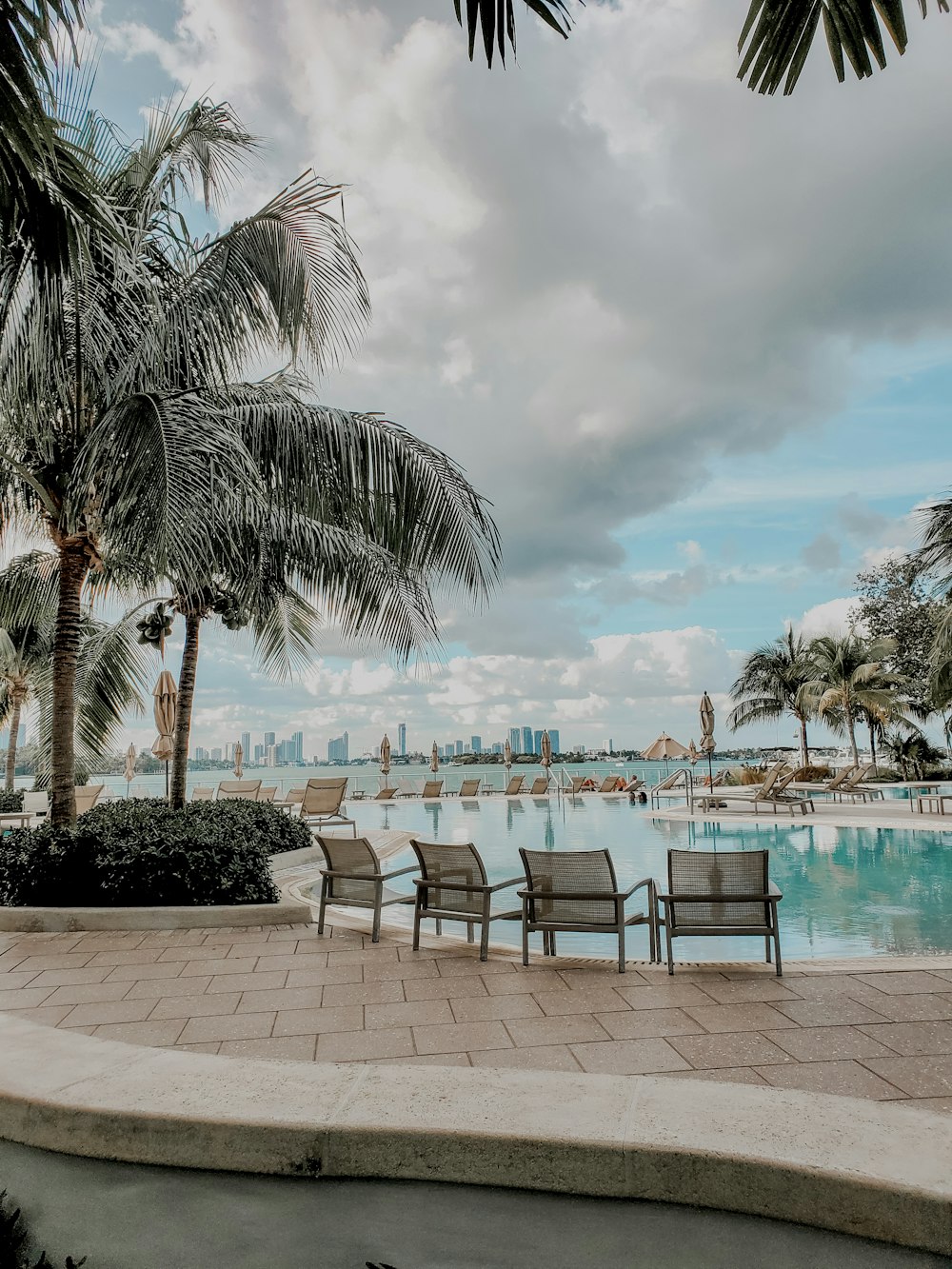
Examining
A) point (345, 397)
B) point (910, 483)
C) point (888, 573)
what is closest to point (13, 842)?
point (345, 397)

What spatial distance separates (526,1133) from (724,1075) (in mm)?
1193

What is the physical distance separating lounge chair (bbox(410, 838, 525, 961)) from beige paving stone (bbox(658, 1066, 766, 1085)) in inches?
81.0

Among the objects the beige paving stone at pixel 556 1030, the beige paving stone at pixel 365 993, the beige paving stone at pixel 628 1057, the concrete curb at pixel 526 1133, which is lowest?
the beige paving stone at pixel 365 993

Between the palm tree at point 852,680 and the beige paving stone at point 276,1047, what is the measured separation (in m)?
26.7

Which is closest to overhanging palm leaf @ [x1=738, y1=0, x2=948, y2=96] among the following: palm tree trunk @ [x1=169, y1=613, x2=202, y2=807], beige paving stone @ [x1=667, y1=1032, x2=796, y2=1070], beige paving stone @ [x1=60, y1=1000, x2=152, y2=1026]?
beige paving stone @ [x1=667, y1=1032, x2=796, y2=1070]

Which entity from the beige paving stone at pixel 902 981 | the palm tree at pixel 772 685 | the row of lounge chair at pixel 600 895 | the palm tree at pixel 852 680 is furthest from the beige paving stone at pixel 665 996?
the palm tree at pixel 772 685

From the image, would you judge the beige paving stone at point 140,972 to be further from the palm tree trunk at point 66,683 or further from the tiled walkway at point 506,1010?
the palm tree trunk at point 66,683

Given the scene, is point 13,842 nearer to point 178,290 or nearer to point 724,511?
point 178,290

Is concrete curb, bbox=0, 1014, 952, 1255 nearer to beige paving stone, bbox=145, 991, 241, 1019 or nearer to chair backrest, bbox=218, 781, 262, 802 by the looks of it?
beige paving stone, bbox=145, 991, 241, 1019

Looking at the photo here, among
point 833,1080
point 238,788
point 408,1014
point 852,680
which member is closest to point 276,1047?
point 408,1014

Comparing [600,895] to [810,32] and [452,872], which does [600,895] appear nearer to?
[452,872]

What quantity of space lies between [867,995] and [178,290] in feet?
28.0

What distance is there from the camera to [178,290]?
8.26 m

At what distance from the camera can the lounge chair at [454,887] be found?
5.36 metres
